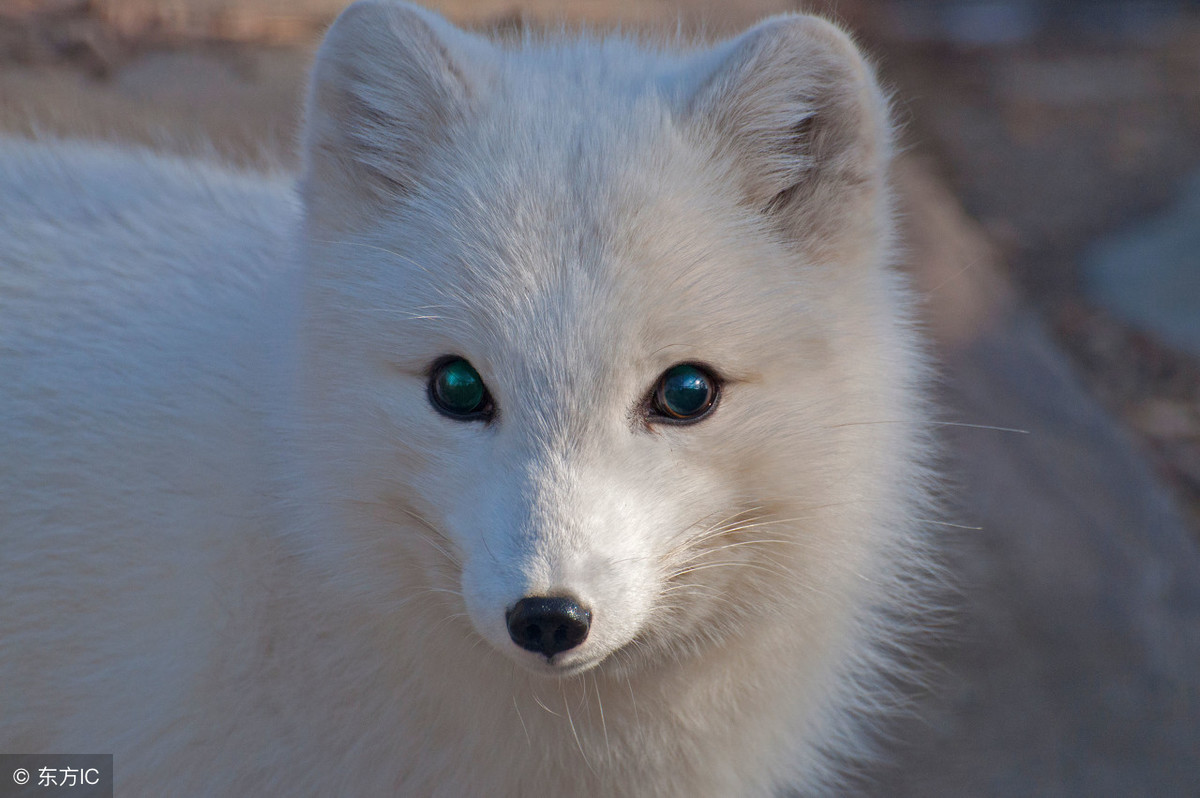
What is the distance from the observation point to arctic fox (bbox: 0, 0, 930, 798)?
1.80 meters

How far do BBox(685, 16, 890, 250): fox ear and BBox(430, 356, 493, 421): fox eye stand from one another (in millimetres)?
660

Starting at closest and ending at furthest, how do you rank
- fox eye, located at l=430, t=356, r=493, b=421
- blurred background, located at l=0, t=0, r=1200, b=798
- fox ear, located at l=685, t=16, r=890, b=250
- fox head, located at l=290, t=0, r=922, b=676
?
fox head, located at l=290, t=0, r=922, b=676 < fox eye, located at l=430, t=356, r=493, b=421 < fox ear, located at l=685, t=16, r=890, b=250 < blurred background, located at l=0, t=0, r=1200, b=798

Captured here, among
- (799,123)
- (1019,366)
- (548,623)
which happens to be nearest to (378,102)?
(799,123)

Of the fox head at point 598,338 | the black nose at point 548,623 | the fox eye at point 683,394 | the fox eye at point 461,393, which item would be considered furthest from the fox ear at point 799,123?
the black nose at point 548,623

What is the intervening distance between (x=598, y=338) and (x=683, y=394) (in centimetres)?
20

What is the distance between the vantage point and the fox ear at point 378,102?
2.02 metres

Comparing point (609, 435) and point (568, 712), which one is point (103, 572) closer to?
point (568, 712)

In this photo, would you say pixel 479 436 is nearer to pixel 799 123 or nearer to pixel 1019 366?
pixel 799 123

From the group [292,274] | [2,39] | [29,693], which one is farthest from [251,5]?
[29,693]

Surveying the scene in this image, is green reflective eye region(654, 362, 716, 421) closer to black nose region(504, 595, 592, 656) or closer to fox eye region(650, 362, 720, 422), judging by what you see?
fox eye region(650, 362, 720, 422)

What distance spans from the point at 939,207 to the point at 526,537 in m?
5.13

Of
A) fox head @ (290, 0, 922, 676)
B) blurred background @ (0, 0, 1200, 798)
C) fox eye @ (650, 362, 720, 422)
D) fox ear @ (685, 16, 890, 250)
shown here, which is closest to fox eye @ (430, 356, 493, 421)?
fox head @ (290, 0, 922, 676)

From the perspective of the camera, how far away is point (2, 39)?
15.0 ft

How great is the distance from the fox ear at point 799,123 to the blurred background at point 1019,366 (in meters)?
0.45
